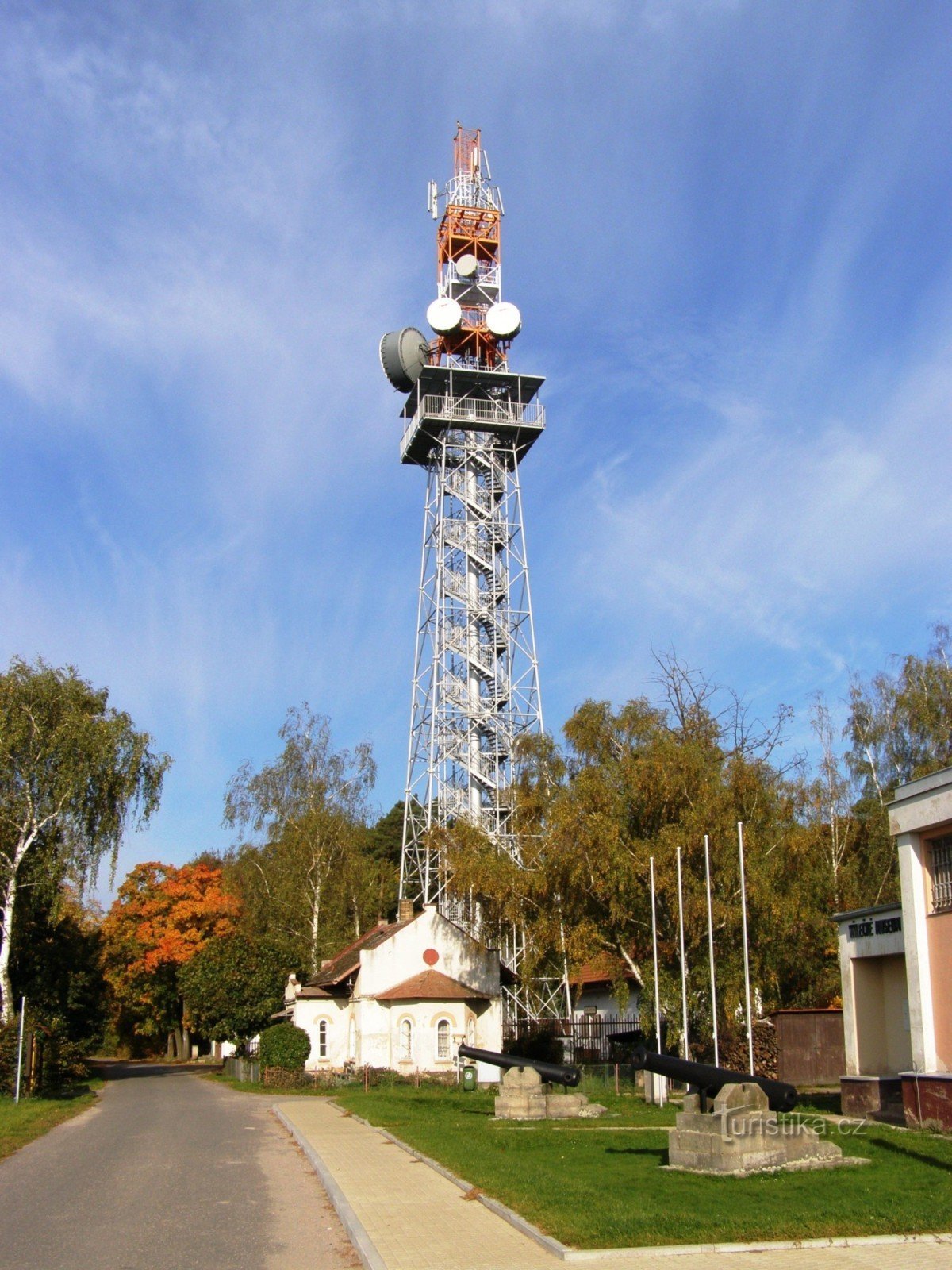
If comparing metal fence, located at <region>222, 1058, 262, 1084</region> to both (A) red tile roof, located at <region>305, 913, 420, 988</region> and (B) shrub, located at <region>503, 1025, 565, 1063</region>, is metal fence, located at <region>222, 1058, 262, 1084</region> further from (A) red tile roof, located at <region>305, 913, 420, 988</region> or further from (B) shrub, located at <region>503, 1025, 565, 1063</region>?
(B) shrub, located at <region>503, 1025, 565, 1063</region>

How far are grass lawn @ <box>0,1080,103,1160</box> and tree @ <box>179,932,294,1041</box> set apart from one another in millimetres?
6717

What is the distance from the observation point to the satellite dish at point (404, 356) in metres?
47.8

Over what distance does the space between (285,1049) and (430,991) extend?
227 inches

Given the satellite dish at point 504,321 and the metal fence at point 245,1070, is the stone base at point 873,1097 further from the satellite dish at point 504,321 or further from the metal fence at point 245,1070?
the satellite dish at point 504,321

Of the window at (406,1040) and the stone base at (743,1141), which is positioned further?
the window at (406,1040)

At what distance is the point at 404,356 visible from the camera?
47781 millimetres

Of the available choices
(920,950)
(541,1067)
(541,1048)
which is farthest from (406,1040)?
(920,950)

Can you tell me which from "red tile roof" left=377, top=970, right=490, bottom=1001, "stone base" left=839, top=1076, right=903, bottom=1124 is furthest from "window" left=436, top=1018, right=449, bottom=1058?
"stone base" left=839, top=1076, right=903, bottom=1124

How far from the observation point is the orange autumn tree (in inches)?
2173

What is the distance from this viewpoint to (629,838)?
28.6 m

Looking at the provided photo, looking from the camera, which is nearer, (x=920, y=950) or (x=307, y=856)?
(x=920, y=950)

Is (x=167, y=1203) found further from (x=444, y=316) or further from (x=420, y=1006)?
(x=444, y=316)

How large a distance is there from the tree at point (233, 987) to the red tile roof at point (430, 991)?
7522 mm

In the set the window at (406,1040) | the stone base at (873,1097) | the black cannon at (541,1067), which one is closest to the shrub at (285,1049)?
the window at (406,1040)
